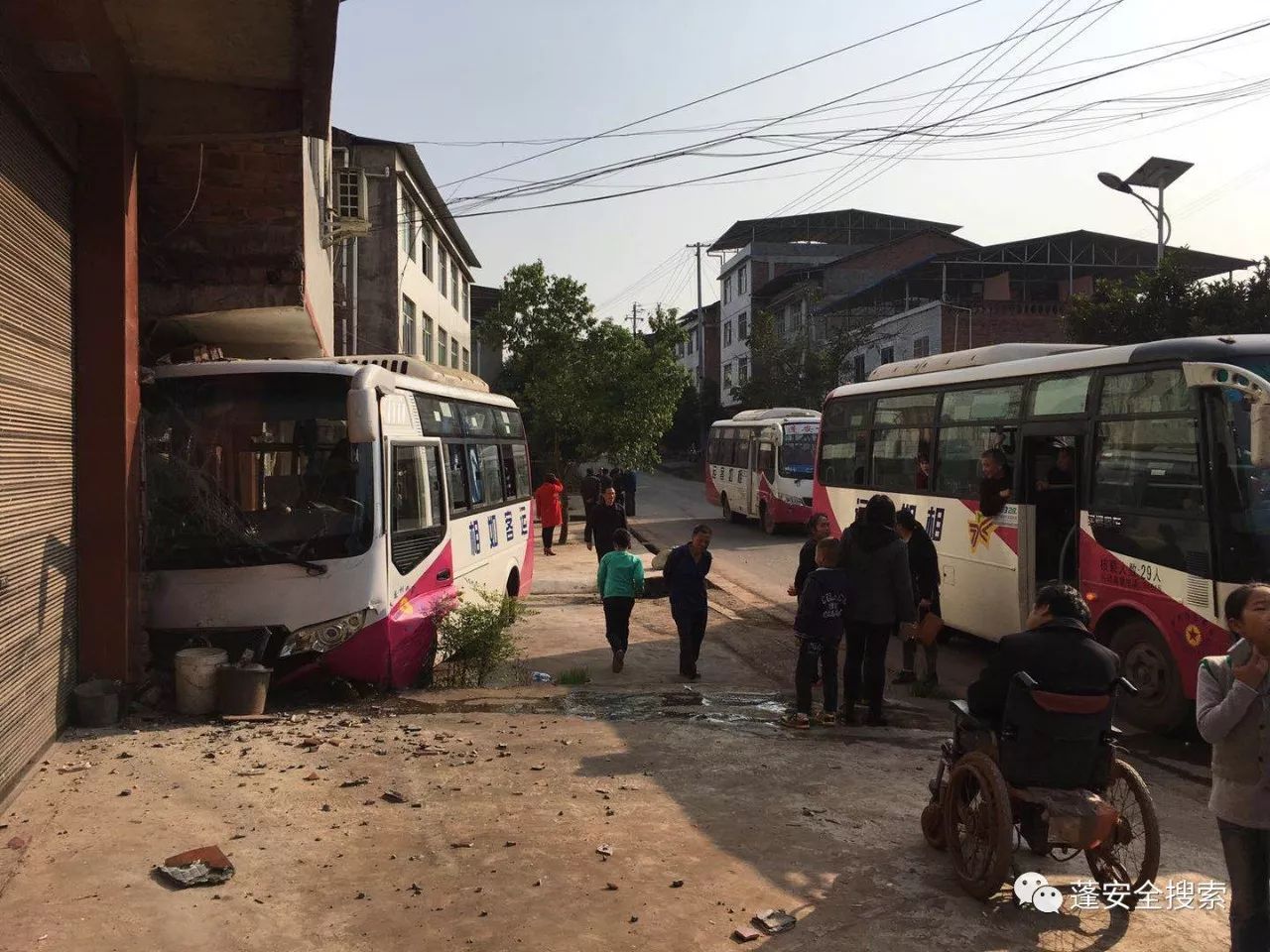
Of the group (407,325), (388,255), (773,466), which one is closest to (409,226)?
(388,255)

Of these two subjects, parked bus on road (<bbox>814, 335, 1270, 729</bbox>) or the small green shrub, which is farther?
the small green shrub

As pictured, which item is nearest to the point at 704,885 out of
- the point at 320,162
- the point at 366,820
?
the point at 366,820

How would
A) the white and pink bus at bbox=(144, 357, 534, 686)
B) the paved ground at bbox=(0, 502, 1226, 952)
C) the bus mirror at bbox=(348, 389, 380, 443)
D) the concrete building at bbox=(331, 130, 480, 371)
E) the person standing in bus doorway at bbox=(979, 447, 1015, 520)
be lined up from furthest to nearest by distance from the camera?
the concrete building at bbox=(331, 130, 480, 371) → the person standing in bus doorway at bbox=(979, 447, 1015, 520) → the white and pink bus at bbox=(144, 357, 534, 686) → the bus mirror at bbox=(348, 389, 380, 443) → the paved ground at bbox=(0, 502, 1226, 952)

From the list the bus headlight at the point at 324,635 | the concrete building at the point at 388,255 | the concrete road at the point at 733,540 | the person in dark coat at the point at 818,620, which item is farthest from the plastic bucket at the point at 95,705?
the concrete building at the point at 388,255

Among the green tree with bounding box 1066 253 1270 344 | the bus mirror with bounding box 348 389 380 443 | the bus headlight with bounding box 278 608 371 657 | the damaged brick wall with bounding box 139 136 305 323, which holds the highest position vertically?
the green tree with bounding box 1066 253 1270 344

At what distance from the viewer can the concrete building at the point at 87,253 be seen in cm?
607

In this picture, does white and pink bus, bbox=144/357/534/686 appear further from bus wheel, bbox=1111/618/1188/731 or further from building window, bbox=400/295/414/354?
building window, bbox=400/295/414/354

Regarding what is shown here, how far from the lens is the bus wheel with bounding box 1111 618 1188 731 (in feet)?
25.0

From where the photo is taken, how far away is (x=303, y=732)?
7.13 metres

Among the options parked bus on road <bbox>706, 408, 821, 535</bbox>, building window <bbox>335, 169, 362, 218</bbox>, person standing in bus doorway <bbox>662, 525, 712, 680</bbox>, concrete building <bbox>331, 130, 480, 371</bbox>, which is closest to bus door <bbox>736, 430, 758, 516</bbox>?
parked bus on road <bbox>706, 408, 821, 535</bbox>

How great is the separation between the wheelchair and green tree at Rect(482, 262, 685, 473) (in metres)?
24.3

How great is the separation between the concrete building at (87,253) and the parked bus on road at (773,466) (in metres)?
16.1

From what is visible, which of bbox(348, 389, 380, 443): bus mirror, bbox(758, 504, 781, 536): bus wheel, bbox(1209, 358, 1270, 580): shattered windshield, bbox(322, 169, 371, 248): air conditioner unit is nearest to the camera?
bbox(1209, 358, 1270, 580): shattered windshield

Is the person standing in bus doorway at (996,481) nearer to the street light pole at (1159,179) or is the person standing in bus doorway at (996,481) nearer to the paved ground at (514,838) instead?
the paved ground at (514,838)
